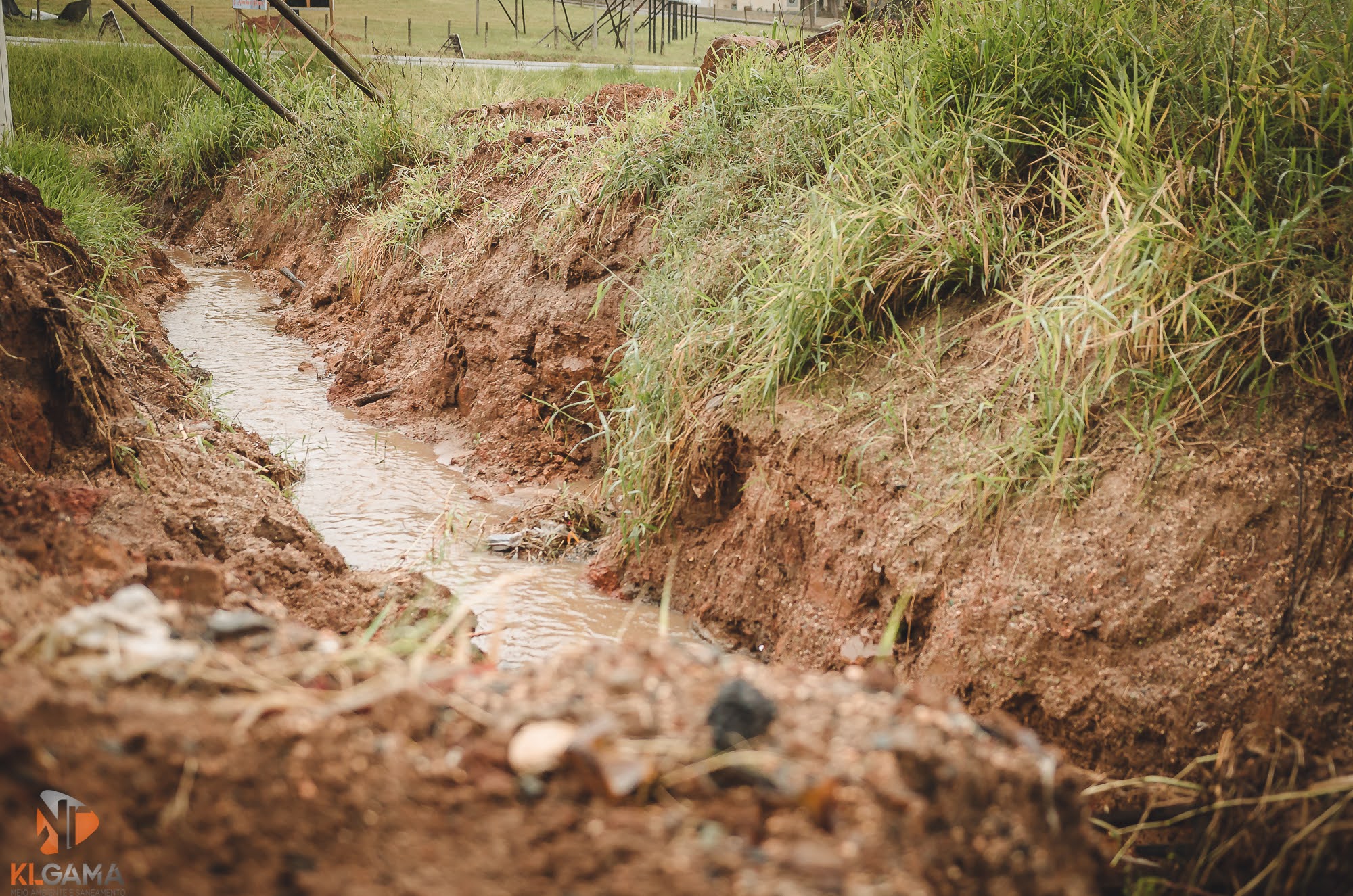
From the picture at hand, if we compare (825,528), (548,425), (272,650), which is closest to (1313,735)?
(825,528)

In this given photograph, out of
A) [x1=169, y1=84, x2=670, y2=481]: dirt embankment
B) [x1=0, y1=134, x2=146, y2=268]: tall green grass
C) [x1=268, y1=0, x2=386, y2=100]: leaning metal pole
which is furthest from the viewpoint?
[x1=268, y1=0, x2=386, y2=100]: leaning metal pole

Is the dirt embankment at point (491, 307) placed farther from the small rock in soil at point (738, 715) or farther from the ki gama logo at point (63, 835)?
the ki gama logo at point (63, 835)

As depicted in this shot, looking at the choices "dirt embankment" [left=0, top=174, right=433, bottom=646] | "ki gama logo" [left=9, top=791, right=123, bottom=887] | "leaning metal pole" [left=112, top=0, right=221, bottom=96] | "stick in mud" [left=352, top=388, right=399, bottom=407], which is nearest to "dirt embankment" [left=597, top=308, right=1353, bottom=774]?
"dirt embankment" [left=0, top=174, right=433, bottom=646]

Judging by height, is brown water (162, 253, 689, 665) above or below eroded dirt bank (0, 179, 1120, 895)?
below

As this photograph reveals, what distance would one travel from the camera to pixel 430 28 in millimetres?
10133

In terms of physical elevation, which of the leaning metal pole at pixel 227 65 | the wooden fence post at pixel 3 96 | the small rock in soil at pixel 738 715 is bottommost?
the small rock in soil at pixel 738 715

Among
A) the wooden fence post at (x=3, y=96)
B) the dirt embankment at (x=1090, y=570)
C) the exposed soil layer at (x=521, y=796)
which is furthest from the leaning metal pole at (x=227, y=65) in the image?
the exposed soil layer at (x=521, y=796)

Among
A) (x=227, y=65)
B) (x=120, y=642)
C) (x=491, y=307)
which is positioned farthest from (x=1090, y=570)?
(x=227, y=65)

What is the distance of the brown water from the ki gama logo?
730mm

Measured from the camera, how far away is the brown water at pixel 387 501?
314cm

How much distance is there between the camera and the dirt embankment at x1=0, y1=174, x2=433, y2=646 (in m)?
1.74

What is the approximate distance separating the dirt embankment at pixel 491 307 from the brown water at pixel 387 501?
21 cm

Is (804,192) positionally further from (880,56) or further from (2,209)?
(2,209)

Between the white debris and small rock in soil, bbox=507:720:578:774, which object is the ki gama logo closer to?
the white debris
